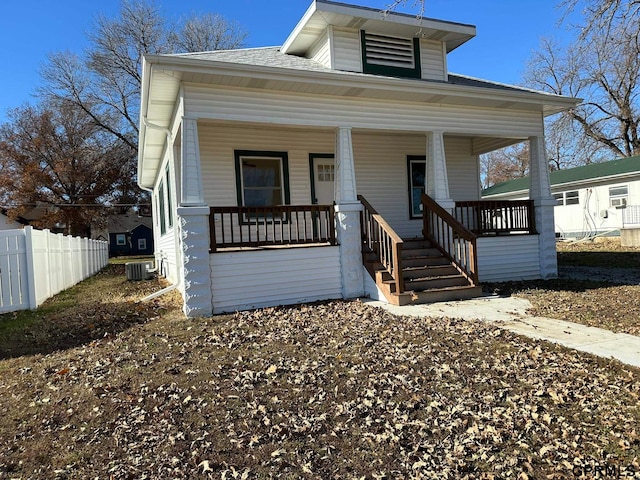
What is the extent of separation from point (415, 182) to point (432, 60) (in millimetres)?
2889

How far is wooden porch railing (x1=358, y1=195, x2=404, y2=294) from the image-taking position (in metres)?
6.95

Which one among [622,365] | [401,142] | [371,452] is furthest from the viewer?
[401,142]

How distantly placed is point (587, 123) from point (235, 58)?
2802 centimetres

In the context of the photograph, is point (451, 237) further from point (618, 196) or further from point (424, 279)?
point (618, 196)

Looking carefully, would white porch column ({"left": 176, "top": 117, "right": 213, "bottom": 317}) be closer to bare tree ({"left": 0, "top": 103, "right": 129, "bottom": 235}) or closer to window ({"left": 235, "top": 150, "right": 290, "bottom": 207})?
window ({"left": 235, "top": 150, "right": 290, "bottom": 207})

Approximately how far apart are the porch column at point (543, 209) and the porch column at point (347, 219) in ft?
15.5

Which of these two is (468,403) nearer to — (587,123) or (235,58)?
(235,58)

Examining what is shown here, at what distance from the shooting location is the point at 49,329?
627 centimetres

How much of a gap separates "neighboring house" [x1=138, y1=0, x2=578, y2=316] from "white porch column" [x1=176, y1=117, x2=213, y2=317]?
2 centimetres

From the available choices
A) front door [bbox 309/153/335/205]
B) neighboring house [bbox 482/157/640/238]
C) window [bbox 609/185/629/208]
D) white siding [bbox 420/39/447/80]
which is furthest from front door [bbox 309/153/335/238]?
window [bbox 609/185/629/208]

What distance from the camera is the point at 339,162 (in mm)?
7812

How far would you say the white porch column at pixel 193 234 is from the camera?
655 centimetres

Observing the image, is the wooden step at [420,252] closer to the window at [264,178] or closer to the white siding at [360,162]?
the white siding at [360,162]

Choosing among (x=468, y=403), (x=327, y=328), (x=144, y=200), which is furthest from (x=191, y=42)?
(x=468, y=403)
